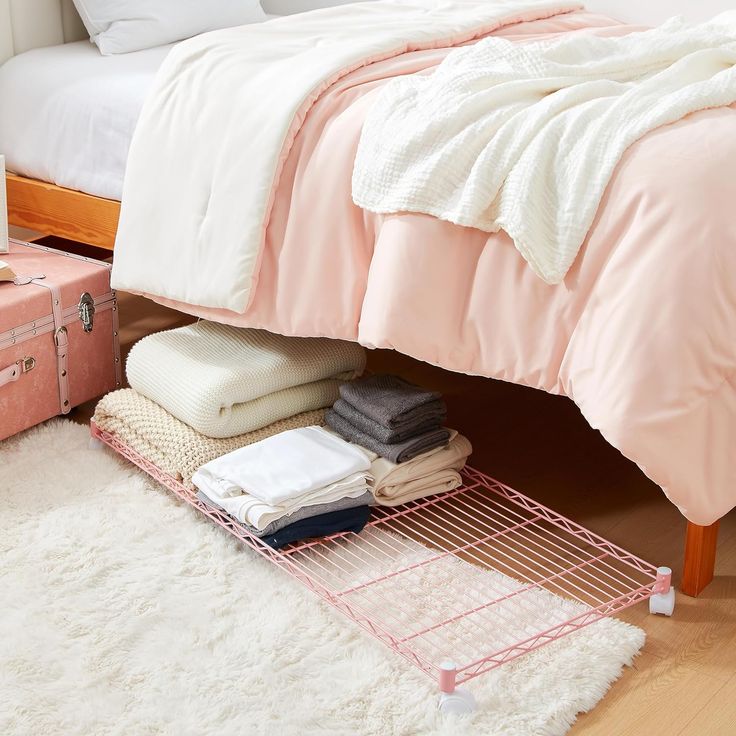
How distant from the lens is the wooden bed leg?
5.66 ft

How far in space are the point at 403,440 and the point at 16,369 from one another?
0.81m

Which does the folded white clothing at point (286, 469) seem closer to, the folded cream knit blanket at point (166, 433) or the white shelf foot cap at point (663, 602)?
the folded cream knit blanket at point (166, 433)

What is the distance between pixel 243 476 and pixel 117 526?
26 centimetres

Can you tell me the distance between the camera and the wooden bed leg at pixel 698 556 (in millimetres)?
1727

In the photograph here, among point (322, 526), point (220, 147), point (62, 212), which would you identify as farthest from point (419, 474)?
point (62, 212)

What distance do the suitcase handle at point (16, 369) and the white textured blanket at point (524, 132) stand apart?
2.62ft

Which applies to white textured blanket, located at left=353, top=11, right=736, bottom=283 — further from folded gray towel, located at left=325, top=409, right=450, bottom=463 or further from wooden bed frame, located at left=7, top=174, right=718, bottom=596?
wooden bed frame, located at left=7, top=174, right=718, bottom=596

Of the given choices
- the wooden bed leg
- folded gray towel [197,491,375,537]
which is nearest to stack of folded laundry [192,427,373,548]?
folded gray towel [197,491,375,537]

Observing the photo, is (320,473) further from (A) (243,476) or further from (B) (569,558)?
(B) (569,558)

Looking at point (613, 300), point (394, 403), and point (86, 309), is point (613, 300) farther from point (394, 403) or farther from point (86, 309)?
point (86, 309)

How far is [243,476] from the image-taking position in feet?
6.08

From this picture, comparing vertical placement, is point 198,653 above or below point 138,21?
below

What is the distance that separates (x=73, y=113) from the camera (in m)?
2.60

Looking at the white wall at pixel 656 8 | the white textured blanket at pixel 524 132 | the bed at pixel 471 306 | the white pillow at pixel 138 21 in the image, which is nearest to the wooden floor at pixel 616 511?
the bed at pixel 471 306
